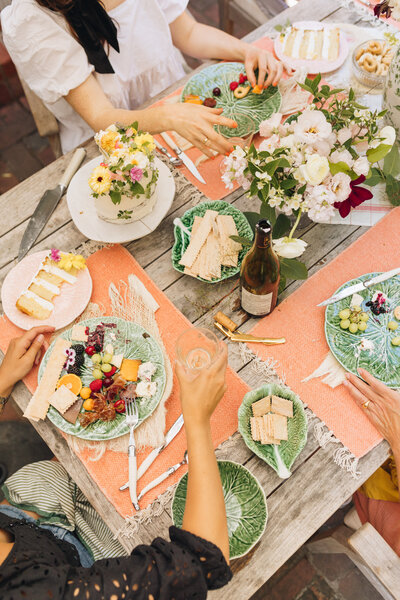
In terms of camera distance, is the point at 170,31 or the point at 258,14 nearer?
the point at 170,31

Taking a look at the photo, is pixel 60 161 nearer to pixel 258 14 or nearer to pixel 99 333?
pixel 99 333

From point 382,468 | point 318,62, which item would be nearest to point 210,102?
point 318,62

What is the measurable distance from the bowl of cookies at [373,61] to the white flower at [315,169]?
95 cm

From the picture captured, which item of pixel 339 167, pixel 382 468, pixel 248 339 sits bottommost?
pixel 382 468

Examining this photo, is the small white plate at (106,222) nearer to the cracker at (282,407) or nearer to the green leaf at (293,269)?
the green leaf at (293,269)

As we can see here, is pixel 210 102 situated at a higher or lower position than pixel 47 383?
higher

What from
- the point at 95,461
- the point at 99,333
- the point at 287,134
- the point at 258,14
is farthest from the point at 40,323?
the point at 258,14

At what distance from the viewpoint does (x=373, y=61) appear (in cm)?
186

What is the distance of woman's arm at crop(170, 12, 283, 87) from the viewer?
1.86m

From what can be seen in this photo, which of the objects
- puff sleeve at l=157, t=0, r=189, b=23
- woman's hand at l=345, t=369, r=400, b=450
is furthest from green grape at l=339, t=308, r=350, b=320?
puff sleeve at l=157, t=0, r=189, b=23

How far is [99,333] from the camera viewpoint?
1.51 meters

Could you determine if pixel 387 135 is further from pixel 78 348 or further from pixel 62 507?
pixel 62 507

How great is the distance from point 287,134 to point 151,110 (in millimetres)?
692

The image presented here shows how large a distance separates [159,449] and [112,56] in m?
1.66
